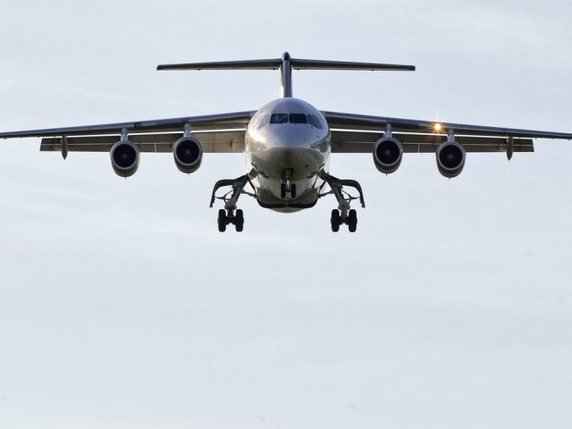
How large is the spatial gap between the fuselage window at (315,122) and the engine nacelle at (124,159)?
3735 millimetres

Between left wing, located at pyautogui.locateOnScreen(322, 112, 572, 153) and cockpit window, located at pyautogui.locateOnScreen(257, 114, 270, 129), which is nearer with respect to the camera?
cockpit window, located at pyautogui.locateOnScreen(257, 114, 270, 129)

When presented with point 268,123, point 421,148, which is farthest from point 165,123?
point 421,148

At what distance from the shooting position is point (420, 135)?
109 ft

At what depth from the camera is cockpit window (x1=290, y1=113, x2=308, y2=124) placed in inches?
1112

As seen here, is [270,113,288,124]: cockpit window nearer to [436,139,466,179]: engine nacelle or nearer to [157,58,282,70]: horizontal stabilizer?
[157,58,282,70]: horizontal stabilizer

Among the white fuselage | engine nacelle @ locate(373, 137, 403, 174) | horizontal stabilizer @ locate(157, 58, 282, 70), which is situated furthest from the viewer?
horizontal stabilizer @ locate(157, 58, 282, 70)

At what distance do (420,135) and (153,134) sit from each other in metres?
5.83

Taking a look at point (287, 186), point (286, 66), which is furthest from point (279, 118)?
point (286, 66)

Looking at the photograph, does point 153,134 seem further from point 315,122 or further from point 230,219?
point 315,122

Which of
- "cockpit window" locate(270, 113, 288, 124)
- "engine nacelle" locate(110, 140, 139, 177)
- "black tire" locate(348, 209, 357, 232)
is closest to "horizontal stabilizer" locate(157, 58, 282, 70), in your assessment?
"engine nacelle" locate(110, 140, 139, 177)

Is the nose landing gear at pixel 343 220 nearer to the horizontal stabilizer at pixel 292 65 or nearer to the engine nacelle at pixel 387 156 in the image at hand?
the engine nacelle at pixel 387 156

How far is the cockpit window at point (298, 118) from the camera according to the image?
2825 centimetres

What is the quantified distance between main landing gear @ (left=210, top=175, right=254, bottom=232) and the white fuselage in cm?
100

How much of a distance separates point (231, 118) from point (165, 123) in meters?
1.37
